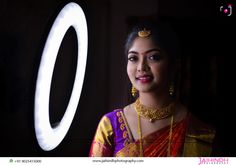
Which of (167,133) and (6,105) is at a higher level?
(6,105)

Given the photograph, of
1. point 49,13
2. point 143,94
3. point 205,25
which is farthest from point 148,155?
point 49,13

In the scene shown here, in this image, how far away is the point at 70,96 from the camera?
6.69ft

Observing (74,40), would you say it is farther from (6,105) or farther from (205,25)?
(205,25)

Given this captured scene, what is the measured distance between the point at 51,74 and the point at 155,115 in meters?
0.66

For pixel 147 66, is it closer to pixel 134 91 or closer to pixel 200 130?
pixel 134 91

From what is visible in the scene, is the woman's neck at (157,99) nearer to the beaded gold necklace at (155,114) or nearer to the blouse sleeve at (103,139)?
the beaded gold necklace at (155,114)

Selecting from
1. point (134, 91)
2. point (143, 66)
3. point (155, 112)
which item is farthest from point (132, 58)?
point (155, 112)

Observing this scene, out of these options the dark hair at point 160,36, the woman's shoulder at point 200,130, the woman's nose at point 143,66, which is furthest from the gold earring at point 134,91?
the woman's shoulder at point 200,130

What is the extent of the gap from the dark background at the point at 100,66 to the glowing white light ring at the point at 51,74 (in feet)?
0.10

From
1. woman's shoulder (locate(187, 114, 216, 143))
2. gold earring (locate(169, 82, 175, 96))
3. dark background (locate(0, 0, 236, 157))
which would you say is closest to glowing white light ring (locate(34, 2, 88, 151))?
dark background (locate(0, 0, 236, 157))

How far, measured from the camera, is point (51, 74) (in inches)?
80.0

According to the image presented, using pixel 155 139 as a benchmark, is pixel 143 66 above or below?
above

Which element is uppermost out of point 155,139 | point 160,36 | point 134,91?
point 160,36

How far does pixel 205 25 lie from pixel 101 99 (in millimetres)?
745
